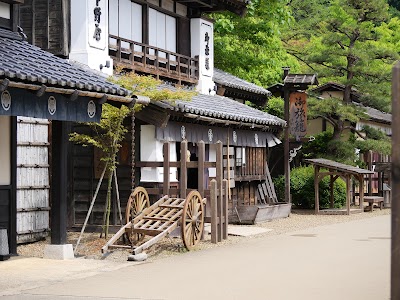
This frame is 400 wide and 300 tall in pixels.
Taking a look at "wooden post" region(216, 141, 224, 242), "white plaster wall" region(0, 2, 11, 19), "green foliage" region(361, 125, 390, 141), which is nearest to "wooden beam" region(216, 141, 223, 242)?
"wooden post" region(216, 141, 224, 242)

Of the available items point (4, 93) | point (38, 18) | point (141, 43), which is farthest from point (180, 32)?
point (4, 93)

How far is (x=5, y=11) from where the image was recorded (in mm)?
14008

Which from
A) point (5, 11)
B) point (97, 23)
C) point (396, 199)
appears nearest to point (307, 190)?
point (97, 23)

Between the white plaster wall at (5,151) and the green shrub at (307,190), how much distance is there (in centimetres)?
1714

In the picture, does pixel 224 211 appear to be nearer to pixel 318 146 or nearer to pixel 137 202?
pixel 137 202

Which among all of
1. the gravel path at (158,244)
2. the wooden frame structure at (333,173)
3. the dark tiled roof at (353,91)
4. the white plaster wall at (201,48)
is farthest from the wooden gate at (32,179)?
the dark tiled roof at (353,91)

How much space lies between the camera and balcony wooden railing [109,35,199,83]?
20.3 m

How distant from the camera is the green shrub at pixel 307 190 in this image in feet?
98.5

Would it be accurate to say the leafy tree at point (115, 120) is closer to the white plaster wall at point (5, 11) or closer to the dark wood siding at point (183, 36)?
the white plaster wall at point (5, 11)

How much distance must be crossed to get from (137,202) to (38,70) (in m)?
5.07

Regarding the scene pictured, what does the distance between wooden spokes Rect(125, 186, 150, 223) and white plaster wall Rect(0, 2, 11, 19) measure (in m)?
4.52

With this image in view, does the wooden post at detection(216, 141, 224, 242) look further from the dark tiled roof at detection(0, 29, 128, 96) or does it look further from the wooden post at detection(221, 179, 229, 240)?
the dark tiled roof at detection(0, 29, 128, 96)

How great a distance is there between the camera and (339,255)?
14.9 m

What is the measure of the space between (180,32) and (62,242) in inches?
450
